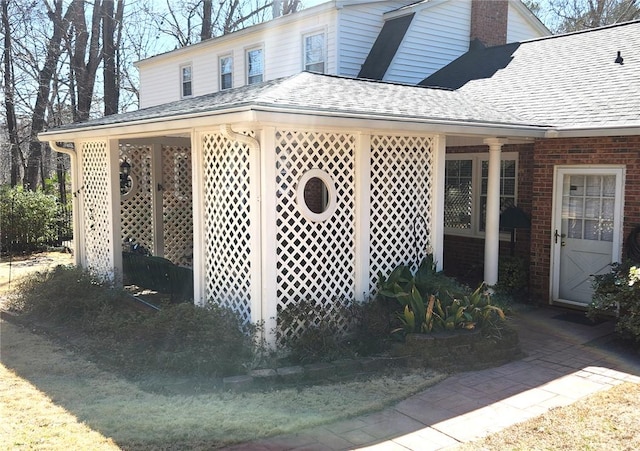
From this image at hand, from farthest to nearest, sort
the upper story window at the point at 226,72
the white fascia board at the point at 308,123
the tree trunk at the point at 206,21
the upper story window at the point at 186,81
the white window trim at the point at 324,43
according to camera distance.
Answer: the tree trunk at the point at 206,21
the upper story window at the point at 186,81
the upper story window at the point at 226,72
the white window trim at the point at 324,43
the white fascia board at the point at 308,123

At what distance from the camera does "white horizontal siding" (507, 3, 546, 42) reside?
626 inches

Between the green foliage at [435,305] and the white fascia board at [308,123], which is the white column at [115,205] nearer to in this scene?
the white fascia board at [308,123]

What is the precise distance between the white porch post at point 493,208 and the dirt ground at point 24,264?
8.23m

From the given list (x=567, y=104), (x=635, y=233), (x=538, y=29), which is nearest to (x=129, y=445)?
(x=635, y=233)

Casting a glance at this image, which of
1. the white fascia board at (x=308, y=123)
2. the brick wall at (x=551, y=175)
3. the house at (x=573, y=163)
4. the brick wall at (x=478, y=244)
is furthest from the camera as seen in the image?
the brick wall at (x=478, y=244)

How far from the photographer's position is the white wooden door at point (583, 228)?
827 cm

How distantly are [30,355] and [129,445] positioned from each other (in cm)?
305

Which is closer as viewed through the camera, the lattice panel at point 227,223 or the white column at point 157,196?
the lattice panel at point 227,223

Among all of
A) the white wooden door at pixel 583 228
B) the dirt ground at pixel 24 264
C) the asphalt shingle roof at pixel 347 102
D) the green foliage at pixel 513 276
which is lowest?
the dirt ground at pixel 24 264

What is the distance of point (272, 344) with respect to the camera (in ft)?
20.1

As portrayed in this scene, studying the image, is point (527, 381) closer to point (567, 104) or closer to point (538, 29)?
point (567, 104)

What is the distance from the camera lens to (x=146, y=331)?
21.5 feet

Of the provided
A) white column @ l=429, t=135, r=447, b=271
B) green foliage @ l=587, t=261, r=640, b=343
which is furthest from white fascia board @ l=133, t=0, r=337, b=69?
green foliage @ l=587, t=261, r=640, b=343

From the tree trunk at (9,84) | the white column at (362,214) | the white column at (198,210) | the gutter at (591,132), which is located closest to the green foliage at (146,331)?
the white column at (198,210)
